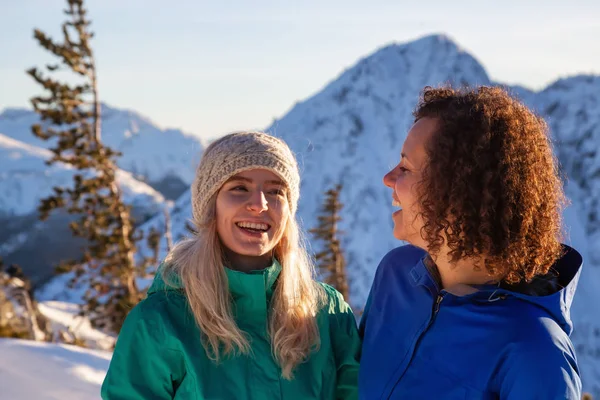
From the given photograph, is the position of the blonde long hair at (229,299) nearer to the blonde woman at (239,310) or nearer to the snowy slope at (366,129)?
the blonde woman at (239,310)

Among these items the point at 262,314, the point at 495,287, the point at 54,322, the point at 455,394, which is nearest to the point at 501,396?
the point at 455,394

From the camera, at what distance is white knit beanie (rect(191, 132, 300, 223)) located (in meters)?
2.91

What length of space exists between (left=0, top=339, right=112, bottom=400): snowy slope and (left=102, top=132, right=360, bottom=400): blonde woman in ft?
7.73

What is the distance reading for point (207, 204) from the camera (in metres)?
3.00

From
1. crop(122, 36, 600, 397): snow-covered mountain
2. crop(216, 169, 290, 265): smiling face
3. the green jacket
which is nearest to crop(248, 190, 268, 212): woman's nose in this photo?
crop(216, 169, 290, 265): smiling face

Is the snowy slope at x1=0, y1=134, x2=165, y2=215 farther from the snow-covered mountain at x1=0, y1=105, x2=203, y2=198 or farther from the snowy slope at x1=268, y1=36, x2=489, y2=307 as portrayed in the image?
the snow-covered mountain at x1=0, y1=105, x2=203, y2=198

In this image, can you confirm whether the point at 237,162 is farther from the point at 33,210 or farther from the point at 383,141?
the point at 383,141

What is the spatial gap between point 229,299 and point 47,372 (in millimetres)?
3052

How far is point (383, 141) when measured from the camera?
71.4 m

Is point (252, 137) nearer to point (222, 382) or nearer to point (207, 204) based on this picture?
point (207, 204)

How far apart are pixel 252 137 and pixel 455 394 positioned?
1377 millimetres

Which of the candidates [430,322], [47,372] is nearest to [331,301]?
[430,322]

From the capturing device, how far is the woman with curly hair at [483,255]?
2199mm

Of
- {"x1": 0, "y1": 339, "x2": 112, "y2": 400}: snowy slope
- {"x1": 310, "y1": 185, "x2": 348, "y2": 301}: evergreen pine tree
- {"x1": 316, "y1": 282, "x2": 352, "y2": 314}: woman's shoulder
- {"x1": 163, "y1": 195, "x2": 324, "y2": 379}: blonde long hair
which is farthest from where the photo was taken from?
{"x1": 310, "y1": 185, "x2": 348, "y2": 301}: evergreen pine tree
